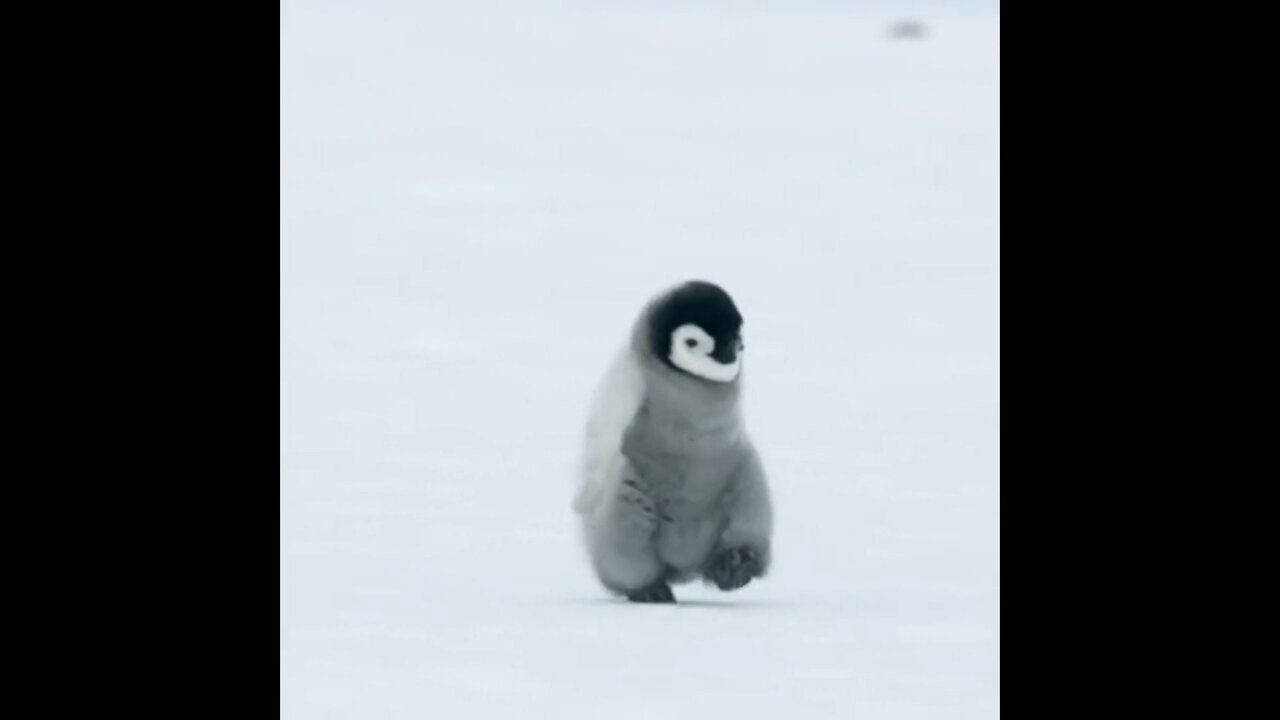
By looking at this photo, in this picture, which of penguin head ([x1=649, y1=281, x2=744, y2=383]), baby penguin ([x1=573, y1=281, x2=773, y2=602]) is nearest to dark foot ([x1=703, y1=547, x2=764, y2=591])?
baby penguin ([x1=573, y1=281, x2=773, y2=602])

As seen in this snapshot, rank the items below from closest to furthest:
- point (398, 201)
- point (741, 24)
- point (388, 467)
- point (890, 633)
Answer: point (890, 633), point (388, 467), point (398, 201), point (741, 24)

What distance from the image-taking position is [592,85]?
53.5 feet

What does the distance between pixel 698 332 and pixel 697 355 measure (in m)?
0.05

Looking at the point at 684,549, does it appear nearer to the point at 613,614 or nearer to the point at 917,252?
the point at 613,614

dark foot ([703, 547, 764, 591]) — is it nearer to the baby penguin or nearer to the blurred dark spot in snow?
the baby penguin

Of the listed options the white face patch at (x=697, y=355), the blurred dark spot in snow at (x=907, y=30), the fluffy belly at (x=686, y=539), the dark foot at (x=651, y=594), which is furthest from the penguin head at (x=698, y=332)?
the blurred dark spot in snow at (x=907, y=30)

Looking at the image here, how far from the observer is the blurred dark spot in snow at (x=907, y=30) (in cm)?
1862

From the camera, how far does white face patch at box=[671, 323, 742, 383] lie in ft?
18.4

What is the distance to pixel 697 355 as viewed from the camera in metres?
5.64

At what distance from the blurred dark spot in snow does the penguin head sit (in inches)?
517

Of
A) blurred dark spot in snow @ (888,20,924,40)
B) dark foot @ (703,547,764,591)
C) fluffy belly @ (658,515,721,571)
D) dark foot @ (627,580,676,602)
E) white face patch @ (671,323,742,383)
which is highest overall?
blurred dark spot in snow @ (888,20,924,40)

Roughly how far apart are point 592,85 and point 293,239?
5542 millimetres

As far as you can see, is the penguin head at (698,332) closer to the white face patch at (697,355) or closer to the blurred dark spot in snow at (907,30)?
the white face patch at (697,355)
